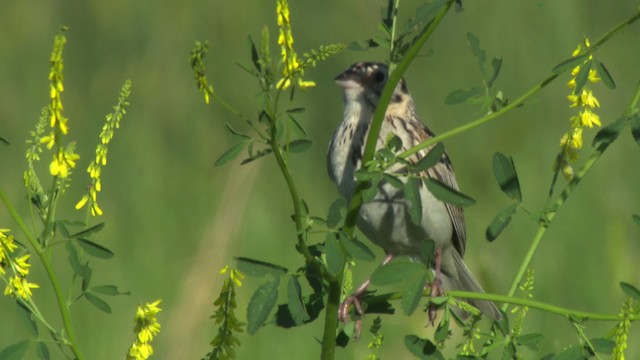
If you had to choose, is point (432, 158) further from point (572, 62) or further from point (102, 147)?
point (102, 147)

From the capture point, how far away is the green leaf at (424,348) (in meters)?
2.47

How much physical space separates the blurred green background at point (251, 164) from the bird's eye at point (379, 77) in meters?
1.00

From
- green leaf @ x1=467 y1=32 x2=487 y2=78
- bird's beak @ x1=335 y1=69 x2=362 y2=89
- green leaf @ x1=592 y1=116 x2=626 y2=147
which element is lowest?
bird's beak @ x1=335 y1=69 x2=362 y2=89

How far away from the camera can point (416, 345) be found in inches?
98.5

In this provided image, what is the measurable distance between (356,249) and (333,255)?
40 millimetres

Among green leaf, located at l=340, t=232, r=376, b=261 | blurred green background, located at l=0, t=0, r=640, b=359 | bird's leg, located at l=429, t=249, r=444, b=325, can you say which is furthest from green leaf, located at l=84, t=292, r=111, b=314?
blurred green background, located at l=0, t=0, r=640, b=359

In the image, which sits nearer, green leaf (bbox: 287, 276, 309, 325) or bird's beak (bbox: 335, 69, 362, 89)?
green leaf (bbox: 287, 276, 309, 325)

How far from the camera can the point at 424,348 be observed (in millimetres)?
2482

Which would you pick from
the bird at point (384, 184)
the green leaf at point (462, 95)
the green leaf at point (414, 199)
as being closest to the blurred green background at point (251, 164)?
the bird at point (384, 184)

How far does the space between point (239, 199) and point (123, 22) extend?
2170mm

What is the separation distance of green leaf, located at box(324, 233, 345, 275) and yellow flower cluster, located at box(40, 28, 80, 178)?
41 cm

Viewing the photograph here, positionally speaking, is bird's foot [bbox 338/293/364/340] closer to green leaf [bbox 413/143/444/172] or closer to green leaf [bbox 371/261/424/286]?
green leaf [bbox 371/261/424/286]

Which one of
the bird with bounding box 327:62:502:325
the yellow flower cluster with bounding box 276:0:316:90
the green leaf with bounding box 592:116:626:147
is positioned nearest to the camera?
the yellow flower cluster with bounding box 276:0:316:90

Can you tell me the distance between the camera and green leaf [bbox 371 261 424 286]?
2.49m
